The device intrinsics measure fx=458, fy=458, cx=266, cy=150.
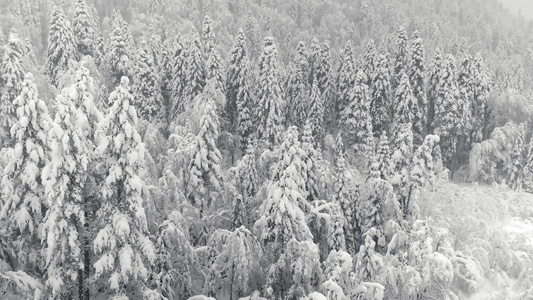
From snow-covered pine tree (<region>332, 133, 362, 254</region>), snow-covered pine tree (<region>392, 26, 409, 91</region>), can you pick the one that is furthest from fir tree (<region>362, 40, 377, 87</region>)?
snow-covered pine tree (<region>332, 133, 362, 254</region>)

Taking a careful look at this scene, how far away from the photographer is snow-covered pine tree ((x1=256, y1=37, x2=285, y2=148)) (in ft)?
137

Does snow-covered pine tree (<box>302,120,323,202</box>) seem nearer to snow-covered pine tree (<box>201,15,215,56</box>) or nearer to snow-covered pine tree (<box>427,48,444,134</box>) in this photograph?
snow-covered pine tree (<box>201,15,215,56</box>)

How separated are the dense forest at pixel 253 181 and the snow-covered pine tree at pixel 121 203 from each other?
7 centimetres

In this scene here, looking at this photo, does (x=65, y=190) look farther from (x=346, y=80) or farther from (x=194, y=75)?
(x=346, y=80)

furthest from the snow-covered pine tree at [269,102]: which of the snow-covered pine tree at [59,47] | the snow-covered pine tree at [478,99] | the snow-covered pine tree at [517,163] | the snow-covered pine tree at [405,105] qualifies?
the snow-covered pine tree at [517,163]

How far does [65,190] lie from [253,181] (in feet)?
40.3

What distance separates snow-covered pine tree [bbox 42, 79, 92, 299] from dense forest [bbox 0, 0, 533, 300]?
68mm

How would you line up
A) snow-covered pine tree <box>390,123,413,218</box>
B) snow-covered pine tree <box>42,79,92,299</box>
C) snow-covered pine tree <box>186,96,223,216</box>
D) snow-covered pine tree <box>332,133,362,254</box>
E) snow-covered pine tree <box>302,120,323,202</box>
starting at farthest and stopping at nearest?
snow-covered pine tree <box>390,123,413,218</box>
snow-covered pine tree <box>332,133,362,254</box>
snow-covered pine tree <box>302,120,323,202</box>
snow-covered pine tree <box>186,96,223,216</box>
snow-covered pine tree <box>42,79,92,299</box>

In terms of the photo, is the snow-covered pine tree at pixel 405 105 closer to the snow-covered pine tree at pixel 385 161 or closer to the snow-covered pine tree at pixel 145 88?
the snow-covered pine tree at pixel 385 161

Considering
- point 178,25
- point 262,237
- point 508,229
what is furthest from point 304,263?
point 178,25

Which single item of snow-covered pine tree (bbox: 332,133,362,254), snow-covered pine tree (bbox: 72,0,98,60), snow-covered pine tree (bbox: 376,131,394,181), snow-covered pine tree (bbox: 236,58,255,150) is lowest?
snow-covered pine tree (bbox: 332,133,362,254)

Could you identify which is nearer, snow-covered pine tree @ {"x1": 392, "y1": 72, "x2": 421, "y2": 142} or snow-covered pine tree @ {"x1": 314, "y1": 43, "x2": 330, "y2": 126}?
snow-covered pine tree @ {"x1": 392, "y1": 72, "x2": 421, "y2": 142}

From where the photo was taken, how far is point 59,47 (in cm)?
4047

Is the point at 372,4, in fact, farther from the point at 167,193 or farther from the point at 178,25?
the point at 167,193
